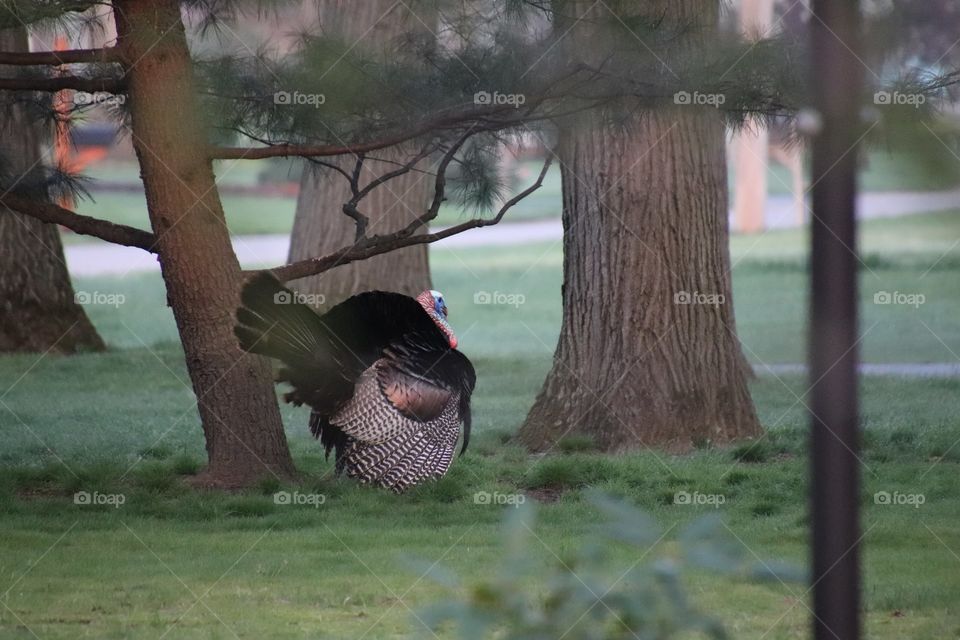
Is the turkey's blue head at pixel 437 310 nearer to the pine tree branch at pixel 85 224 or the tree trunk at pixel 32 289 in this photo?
the pine tree branch at pixel 85 224

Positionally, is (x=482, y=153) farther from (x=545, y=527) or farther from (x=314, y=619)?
(x=314, y=619)

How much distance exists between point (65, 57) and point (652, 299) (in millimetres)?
3359

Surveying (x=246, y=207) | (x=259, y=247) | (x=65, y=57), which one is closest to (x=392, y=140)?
(x=65, y=57)

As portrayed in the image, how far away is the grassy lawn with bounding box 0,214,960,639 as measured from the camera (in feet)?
13.7

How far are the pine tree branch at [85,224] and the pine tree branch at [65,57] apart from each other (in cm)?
72

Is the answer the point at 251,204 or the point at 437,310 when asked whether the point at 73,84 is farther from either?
the point at 251,204

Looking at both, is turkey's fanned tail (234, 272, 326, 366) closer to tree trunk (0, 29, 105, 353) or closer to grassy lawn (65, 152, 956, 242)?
tree trunk (0, 29, 105, 353)

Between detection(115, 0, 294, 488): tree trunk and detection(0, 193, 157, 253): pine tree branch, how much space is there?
0.17 m

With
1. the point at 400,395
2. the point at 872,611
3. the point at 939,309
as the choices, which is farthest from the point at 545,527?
the point at 939,309

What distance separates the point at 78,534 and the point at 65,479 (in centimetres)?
106

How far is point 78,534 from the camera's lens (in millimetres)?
5328

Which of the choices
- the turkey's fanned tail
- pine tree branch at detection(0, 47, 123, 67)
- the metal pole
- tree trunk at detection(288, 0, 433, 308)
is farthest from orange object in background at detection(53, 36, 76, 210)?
the metal pole

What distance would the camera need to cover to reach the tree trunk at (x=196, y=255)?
Answer: 5.74 metres

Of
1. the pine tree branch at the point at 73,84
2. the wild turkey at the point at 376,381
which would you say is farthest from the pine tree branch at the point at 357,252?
the pine tree branch at the point at 73,84
